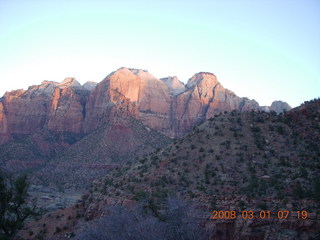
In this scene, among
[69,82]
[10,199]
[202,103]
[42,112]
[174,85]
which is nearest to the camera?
[10,199]

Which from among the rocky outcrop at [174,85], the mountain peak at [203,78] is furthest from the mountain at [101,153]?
the mountain peak at [203,78]

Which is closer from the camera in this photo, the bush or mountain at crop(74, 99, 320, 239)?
the bush

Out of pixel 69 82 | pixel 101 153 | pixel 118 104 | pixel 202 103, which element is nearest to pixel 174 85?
pixel 202 103

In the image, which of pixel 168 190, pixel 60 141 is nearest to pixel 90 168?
pixel 60 141

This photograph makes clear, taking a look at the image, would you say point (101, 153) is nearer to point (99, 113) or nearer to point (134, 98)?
point (99, 113)

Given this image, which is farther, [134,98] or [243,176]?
[134,98]

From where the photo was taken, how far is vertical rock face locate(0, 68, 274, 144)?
97.2 metres

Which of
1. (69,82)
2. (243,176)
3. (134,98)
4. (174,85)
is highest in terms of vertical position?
(174,85)
